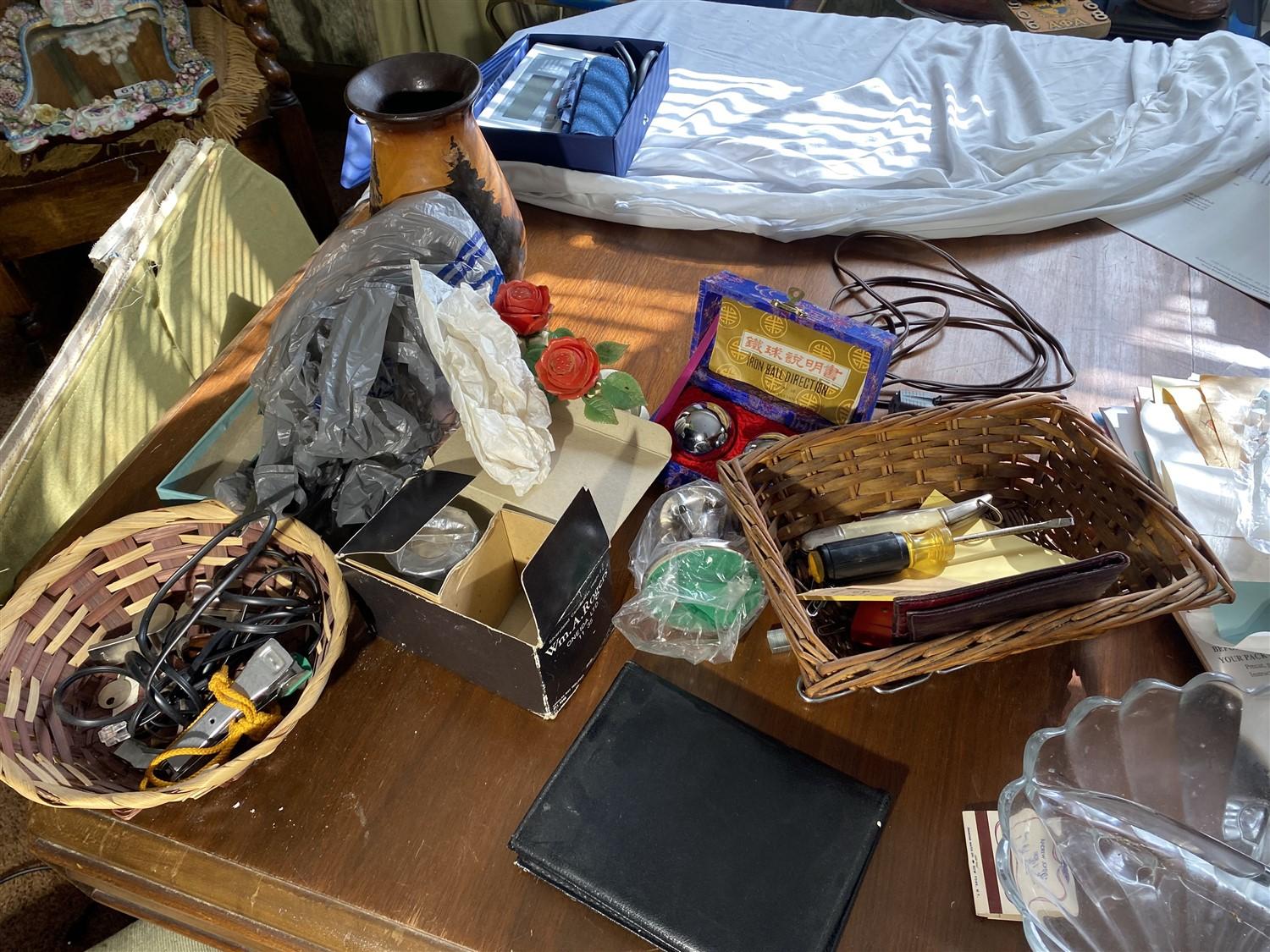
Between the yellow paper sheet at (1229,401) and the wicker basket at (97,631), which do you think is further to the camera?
the yellow paper sheet at (1229,401)

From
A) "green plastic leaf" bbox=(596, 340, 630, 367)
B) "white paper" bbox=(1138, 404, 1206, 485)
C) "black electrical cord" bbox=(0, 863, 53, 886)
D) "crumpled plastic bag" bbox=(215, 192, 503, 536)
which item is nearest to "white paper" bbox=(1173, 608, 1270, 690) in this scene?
"white paper" bbox=(1138, 404, 1206, 485)

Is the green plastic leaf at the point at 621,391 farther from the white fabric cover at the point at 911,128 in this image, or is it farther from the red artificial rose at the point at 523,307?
the white fabric cover at the point at 911,128

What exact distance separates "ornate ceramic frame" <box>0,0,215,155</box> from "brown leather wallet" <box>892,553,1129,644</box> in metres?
1.79

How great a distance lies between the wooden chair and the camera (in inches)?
63.5

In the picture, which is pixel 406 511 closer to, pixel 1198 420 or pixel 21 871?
pixel 1198 420

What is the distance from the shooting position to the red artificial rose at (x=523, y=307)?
759 millimetres

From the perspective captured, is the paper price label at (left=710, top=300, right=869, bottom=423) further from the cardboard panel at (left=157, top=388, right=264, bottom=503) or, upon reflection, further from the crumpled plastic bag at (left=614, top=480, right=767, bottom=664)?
the cardboard panel at (left=157, top=388, right=264, bottom=503)

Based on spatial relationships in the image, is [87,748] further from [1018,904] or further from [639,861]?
[1018,904]

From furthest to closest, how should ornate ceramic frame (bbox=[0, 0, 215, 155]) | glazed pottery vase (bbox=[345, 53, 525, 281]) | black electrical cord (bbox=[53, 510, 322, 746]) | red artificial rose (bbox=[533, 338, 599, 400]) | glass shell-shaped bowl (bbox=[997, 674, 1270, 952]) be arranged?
ornate ceramic frame (bbox=[0, 0, 215, 155]), glazed pottery vase (bbox=[345, 53, 525, 281]), red artificial rose (bbox=[533, 338, 599, 400]), black electrical cord (bbox=[53, 510, 322, 746]), glass shell-shaped bowl (bbox=[997, 674, 1270, 952])

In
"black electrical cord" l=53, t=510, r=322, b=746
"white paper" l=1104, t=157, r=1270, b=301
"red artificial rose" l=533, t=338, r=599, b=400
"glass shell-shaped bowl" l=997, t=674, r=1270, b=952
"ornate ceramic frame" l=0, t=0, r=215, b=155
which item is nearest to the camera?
"glass shell-shaped bowl" l=997, t=674, r=1270, b=952

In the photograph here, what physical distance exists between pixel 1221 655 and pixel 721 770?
415 mm

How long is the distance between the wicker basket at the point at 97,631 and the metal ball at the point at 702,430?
34 cm

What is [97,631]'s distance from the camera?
658 millimetres

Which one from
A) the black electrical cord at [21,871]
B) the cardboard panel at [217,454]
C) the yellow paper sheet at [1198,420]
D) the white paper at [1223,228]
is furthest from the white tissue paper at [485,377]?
the black electrical cord at [21,871]
